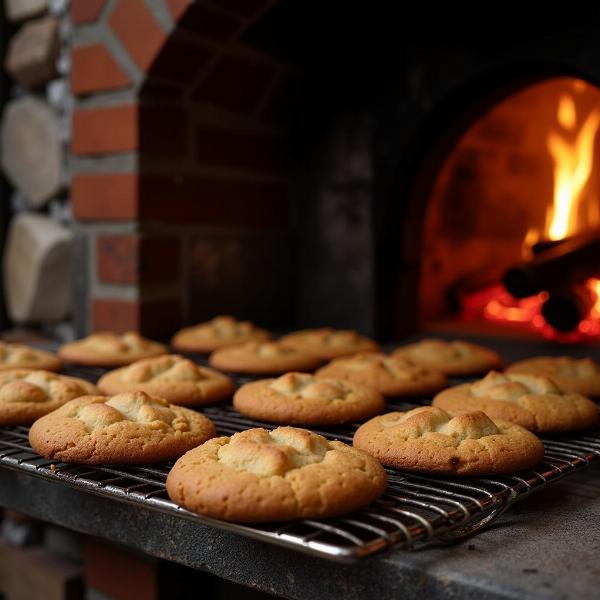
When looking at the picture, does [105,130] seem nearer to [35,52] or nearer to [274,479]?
[35,52]

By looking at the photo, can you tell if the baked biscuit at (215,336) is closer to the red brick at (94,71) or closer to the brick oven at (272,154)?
the brick oven at (272,154)

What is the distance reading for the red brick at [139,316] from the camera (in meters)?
2.83

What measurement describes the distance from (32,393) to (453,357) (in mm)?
1111

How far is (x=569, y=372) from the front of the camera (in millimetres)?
2037

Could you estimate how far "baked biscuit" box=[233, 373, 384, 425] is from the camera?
1742 millimetres

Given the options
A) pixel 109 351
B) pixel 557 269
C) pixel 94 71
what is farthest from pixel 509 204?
pixel 109 351

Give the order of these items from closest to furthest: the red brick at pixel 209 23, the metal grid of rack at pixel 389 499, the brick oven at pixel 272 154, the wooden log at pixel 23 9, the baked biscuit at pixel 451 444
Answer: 1. the metal grid of rack at pixel 389 499
2. the baked biscuit at pixel 451 444
3. the red brick at pixel 209 23
4. the brick oven at pixel 272 154
5. the wooden log at pixel 23 9

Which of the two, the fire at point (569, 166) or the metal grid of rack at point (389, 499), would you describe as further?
the fire at point (569, 166)

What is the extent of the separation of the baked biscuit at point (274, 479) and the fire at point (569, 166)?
80.1 inches

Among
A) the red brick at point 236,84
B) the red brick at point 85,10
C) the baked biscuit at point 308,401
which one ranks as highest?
the red brick at point 85,10

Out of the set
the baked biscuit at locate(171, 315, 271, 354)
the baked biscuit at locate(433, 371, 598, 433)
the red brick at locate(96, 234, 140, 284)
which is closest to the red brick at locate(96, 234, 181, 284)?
the red brick at locate(96, 234, 140, 284)

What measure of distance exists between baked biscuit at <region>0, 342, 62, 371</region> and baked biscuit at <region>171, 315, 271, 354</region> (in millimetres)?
441

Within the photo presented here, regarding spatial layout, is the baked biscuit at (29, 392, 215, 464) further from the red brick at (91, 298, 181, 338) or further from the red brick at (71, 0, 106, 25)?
the red brick at (71, 0, 106, 25)

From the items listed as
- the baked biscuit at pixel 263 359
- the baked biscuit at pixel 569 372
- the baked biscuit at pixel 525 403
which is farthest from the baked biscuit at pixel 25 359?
the baked biscuit at pixel 569 372
